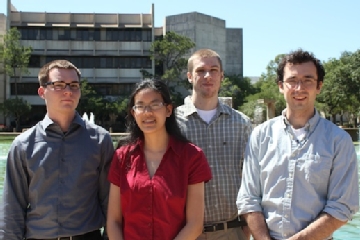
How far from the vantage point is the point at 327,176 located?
2.50 meters

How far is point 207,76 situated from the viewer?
3.27 metres

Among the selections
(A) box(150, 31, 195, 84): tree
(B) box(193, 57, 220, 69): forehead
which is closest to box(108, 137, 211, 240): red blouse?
(B) box(193, 57, 220, 69): forehead

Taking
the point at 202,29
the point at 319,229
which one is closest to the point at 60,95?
the point at 319,229

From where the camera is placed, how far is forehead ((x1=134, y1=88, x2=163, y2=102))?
2613 millimetres

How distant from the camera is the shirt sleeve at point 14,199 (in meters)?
2.72

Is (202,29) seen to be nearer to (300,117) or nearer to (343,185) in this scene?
(300,117)

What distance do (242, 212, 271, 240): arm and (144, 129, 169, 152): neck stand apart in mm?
649

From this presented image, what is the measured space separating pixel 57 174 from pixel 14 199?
0.97 feet

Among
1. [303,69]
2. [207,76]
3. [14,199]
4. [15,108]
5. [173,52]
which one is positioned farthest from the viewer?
[173,52]

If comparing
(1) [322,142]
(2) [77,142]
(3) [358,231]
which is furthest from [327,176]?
(3) [358,231]

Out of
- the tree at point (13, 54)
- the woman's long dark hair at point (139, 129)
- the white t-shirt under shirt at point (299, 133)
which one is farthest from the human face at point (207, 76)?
the tree at point (13, 54)

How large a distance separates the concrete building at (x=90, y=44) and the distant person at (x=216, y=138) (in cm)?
3978

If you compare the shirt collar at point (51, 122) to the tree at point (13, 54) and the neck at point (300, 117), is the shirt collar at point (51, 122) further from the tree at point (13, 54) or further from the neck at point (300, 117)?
the tree at point (13, 54)

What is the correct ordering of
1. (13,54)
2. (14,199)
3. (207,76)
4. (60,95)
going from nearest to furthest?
(14,199) → (60,95) → (207,76) → (13,54)
